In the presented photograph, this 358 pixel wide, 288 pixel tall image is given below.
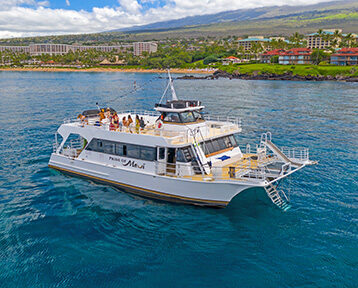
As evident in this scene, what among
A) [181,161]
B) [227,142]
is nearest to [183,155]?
[181,161]

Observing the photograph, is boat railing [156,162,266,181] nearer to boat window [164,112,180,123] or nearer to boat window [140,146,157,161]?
boat window [140,146,157,161]

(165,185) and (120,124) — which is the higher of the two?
(120,124)

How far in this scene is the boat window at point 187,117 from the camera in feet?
59.9

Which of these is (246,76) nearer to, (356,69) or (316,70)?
(316,70)

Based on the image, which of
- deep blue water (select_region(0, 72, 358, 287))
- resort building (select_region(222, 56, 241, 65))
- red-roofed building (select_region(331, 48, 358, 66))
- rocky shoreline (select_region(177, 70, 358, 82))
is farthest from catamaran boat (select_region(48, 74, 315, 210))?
resort building (select_region(222, 56, 241, 65))

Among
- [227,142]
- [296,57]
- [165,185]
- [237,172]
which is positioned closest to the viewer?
[237,172]

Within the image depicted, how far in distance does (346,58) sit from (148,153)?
11844cm

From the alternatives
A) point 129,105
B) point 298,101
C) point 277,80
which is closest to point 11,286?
point 129,105

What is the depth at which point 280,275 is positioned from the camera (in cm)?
1210

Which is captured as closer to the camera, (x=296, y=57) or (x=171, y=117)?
(x=171, y=117)

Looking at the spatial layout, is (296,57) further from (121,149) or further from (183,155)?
(183,155)

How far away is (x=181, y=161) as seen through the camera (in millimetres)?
16906

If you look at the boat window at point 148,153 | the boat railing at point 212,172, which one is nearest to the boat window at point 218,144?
the boat railing at point 212,172

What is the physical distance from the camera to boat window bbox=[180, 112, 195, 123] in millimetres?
18264
